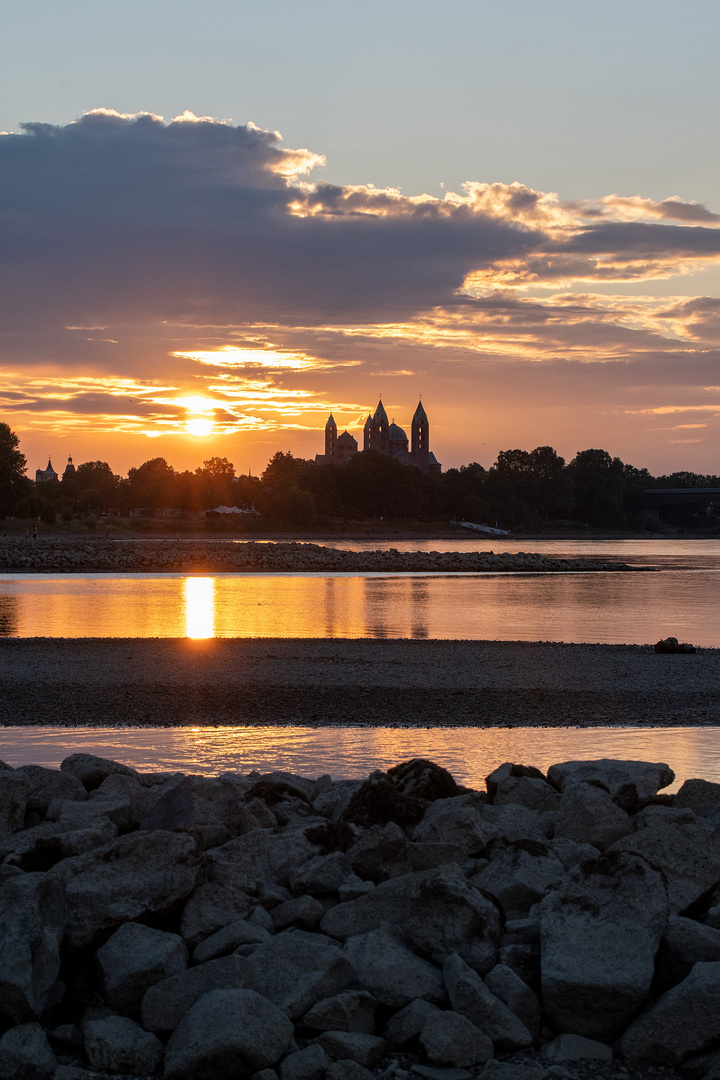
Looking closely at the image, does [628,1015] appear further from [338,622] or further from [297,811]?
A: [338,622]

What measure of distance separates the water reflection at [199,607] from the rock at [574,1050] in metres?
19.8

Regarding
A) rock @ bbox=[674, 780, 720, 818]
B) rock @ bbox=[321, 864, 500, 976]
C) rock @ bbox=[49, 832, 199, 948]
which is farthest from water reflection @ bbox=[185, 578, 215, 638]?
rock @ bbox=[321, 864, 500, 976]

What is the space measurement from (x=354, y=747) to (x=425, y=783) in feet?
12.4

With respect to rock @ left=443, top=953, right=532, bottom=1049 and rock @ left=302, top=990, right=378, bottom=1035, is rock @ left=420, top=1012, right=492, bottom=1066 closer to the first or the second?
rock @ left=443, top=953, right=532, bottom=1049

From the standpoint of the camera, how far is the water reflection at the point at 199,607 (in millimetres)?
26047

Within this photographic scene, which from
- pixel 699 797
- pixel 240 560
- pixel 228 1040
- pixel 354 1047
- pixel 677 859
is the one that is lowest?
pixel 354 1047

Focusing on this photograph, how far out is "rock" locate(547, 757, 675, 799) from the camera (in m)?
8.22

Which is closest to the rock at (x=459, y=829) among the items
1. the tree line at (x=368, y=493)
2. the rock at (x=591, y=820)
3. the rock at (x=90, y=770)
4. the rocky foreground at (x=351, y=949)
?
the rocky foreground at (x=351, y=949)

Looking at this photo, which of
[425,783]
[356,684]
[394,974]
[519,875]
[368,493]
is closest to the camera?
[394,974]

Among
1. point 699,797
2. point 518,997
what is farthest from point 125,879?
point 699,797

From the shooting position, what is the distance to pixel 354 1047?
481cm

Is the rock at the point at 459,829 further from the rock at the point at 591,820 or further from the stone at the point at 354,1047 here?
the stone at the point at 354,1047

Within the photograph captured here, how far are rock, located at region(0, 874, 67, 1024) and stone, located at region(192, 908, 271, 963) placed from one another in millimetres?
742

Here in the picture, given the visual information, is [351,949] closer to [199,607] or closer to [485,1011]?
Answer: [485,1011]
